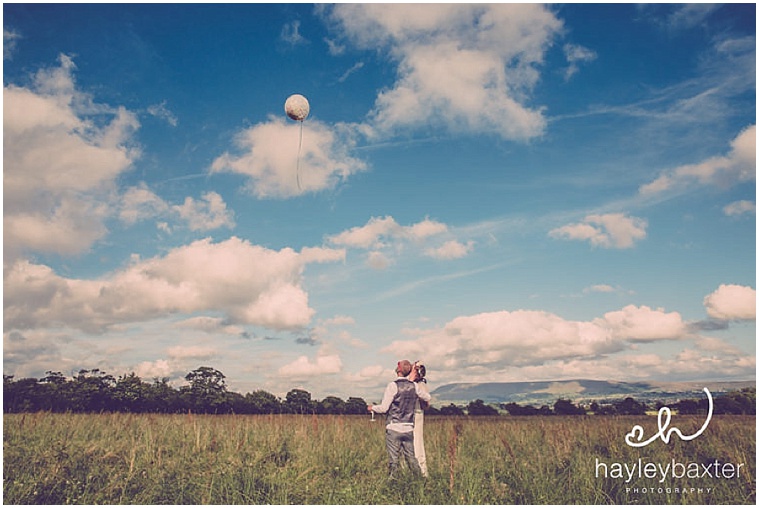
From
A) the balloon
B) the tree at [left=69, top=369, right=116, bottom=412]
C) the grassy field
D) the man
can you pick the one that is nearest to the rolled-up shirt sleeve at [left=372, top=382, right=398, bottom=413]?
the man

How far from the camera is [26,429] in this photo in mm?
11523

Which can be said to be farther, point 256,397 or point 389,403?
point 256,397

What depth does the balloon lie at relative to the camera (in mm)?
9859

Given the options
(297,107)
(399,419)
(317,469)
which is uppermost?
(297,107)

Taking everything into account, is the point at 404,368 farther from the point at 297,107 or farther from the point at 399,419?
the point at 297,107

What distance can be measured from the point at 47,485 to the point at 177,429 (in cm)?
444

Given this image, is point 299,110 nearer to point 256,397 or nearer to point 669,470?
point 669,470

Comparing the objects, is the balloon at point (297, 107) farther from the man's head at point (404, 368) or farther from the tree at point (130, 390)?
the tree at point (130, 390)

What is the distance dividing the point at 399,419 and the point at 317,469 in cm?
204

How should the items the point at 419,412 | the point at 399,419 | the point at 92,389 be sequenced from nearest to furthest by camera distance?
the point at 399,419 < the point at 419,412 < the point at 92,389

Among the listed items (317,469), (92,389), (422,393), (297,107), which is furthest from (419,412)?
(92,389)

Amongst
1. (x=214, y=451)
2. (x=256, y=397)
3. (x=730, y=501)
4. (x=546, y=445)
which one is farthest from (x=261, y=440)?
(x=256, y=397)

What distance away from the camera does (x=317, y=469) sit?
Result: 372 inches

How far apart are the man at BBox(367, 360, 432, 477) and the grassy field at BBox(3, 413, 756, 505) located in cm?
35
